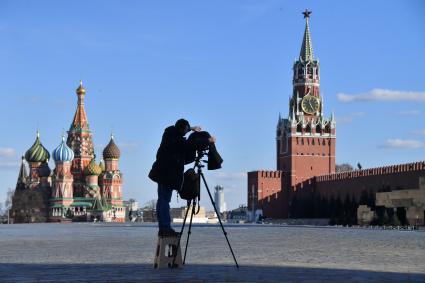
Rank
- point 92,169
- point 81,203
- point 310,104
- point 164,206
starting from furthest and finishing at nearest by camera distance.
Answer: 1. point 310,104
2. point 92,169
3. point 81,203
4. point 164,206

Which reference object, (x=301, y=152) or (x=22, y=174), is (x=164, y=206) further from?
(x=22, y=174)

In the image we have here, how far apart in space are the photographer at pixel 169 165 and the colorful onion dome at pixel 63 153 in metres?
93.1

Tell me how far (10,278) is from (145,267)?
1.63m

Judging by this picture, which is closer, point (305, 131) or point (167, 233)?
point (167, 233)

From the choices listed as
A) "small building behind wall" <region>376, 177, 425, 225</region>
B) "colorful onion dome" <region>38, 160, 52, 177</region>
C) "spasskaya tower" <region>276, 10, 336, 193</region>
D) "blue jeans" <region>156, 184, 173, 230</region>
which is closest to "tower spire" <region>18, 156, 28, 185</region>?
"colorful onion dome" <region>38, 160, 52, 177</region>

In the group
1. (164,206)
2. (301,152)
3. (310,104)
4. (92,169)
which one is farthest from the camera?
(310,104)

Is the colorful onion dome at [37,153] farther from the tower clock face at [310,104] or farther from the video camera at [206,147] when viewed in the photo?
the video camera at [206,147]

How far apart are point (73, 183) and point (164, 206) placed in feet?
317

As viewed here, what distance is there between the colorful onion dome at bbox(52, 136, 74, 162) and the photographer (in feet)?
306

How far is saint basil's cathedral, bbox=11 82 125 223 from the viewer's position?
99.6 m

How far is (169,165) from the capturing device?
8078 mm

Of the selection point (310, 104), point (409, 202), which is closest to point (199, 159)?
point (409, 202)

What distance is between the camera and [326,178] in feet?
316

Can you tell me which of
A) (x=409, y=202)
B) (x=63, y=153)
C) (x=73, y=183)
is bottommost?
(x=409, y=202)
